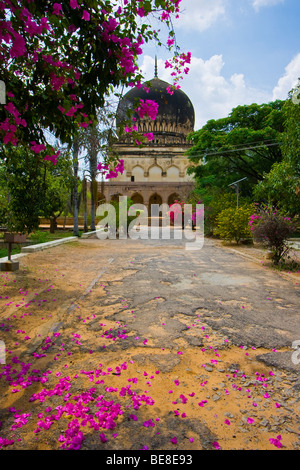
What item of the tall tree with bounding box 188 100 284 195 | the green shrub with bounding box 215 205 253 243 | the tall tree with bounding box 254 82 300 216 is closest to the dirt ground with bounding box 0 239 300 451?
the tall tree with bounding box 254 82 300 216

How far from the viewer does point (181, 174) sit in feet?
142

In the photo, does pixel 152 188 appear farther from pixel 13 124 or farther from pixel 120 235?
pixel 13 124

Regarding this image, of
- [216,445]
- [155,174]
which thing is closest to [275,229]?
[216,445]

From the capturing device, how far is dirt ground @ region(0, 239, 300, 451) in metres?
1.99

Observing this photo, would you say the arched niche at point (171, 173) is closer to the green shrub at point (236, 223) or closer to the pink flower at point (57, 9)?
the green shrub at point (236, 223)

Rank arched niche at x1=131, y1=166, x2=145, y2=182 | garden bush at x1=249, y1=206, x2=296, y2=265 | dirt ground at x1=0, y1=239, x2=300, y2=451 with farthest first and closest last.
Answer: arched niche at x1=131, y1=166, x2=145, y2=182
garden bush at x1=249, y1=206, x2=296, y2=265
dirt ground at x1=0, y1=239, x2=300, y2=451

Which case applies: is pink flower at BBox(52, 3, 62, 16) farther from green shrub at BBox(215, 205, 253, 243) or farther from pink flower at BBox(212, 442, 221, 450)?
green shrub at BBox(215, 205, 253, 243)

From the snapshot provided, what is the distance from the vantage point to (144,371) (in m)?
2.78

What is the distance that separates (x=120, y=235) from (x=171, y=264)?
38.9 feet

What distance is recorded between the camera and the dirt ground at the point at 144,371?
199 cm

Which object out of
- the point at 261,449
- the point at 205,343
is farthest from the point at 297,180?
the point at 261,449

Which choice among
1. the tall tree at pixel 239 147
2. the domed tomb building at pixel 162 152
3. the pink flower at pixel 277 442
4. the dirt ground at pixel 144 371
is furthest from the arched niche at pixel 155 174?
the pink flower at pixel 277 442

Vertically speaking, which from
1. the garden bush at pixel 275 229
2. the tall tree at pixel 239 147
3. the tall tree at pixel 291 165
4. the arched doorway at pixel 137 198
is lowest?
the garden bush at pixel 275 229
